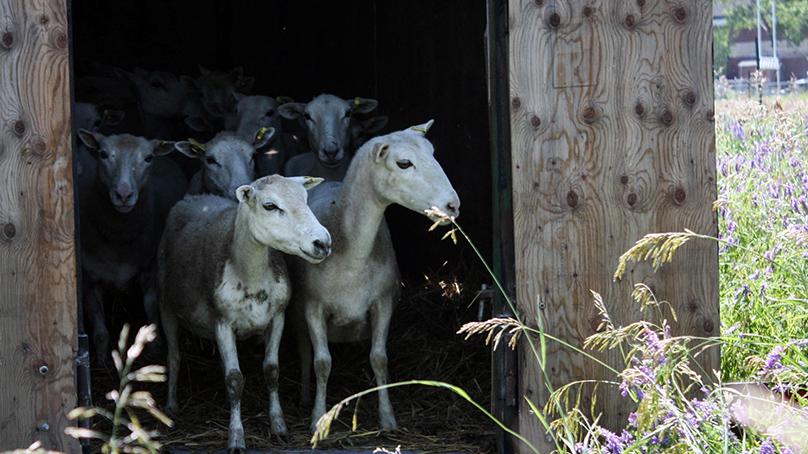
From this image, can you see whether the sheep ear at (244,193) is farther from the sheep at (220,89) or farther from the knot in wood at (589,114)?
the sheep at (220,89)

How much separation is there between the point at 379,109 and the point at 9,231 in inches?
216

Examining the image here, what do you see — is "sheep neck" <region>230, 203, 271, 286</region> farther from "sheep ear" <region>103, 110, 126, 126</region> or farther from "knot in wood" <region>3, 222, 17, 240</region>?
"sheep ear" <region>103, 110, 126, 126</region>

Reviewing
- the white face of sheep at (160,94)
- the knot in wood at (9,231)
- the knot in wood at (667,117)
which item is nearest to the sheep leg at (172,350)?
the knot in wood at (9,231)

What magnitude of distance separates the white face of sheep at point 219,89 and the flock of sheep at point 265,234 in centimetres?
123

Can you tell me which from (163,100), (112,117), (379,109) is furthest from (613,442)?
(163,100)

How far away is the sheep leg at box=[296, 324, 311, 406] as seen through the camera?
7.38 m

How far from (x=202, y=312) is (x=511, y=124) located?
7.22 feet

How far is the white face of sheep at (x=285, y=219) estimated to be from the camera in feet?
19.8

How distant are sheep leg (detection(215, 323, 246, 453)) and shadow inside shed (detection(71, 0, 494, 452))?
0.23m

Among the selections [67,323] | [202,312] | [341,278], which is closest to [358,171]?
[341,278]

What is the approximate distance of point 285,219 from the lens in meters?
6.19

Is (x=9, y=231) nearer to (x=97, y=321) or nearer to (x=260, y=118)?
(x=97, y=321)

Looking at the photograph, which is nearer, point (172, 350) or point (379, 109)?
point (172, 350)

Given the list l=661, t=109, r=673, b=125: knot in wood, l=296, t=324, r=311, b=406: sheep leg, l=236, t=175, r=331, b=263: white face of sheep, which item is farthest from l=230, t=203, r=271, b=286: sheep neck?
l=661, t=109, r=673, b=125: knot in wood
